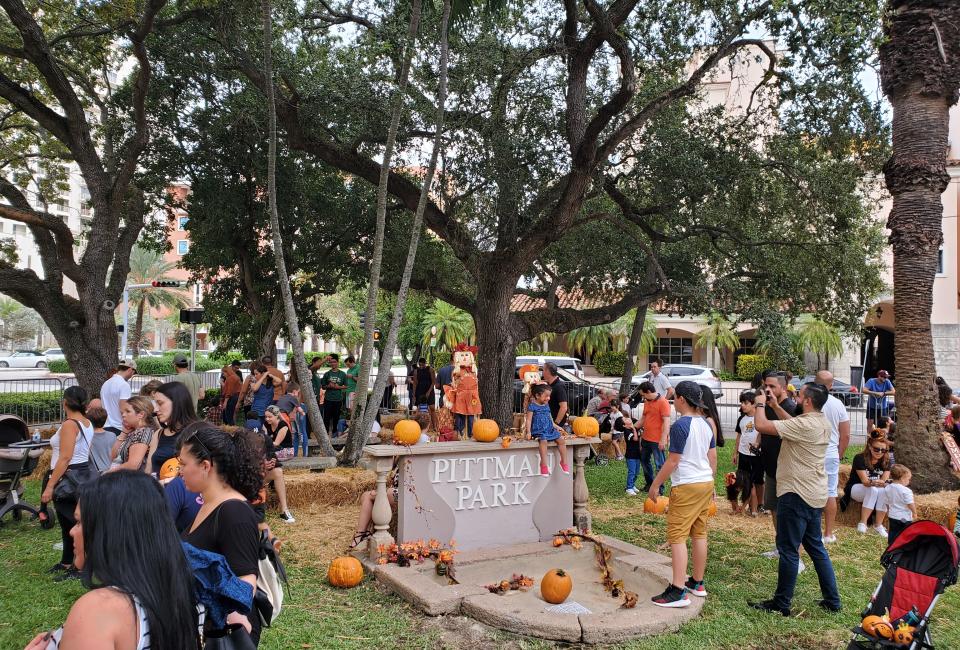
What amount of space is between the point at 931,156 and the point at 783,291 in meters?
4.73

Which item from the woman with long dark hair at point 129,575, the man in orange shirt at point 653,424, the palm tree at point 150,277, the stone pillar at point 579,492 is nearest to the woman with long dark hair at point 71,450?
the woman with long dark hair at point 129,575

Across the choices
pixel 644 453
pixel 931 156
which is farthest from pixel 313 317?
pixel 931 156

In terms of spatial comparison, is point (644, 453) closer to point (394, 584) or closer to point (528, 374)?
point (528, 374)

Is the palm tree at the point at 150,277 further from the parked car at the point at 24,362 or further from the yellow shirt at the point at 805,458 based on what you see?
the yellow shirt at the point at 805,458

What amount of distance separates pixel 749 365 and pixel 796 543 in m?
36.1

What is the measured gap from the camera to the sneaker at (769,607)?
5.65 m

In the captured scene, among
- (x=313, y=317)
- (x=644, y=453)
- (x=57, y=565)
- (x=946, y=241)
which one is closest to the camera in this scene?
(x=57, y=565)

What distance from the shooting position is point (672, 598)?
18.4ft

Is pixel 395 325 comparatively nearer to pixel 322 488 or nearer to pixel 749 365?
pixel 322 488

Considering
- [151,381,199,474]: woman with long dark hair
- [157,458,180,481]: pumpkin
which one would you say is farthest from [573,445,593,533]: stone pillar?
[157,458,180,481]: pumpkin

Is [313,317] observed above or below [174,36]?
below

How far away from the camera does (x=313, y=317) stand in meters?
19.2

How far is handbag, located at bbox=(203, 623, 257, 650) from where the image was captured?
2512mm

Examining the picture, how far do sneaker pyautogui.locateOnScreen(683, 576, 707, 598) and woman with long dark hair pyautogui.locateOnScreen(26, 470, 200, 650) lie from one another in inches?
183
